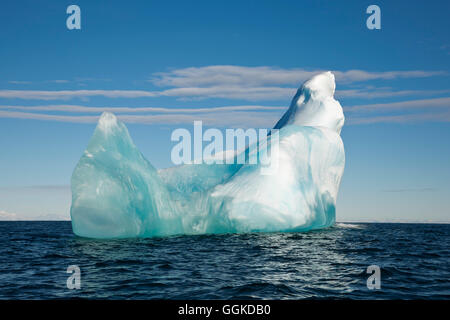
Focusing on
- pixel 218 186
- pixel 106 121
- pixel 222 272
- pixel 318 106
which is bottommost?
pixel 222 272

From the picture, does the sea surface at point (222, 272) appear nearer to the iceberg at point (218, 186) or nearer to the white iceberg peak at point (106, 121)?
the iceberg at point (218, 186)

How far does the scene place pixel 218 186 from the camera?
19.1m

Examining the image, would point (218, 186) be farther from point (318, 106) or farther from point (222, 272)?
point (222, 272)

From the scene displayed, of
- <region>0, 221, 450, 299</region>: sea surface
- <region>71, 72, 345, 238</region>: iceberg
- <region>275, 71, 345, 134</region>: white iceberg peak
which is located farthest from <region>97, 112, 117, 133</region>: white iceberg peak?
<region>275, 71, 345, 134</region>: white iceberg peak

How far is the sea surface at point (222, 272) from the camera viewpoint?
775cm

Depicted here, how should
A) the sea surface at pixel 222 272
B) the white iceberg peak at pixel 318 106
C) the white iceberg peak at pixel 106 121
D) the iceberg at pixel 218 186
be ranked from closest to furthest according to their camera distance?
the sea surface at pixel 222 272
the iceberg at pixel 218 186
the white iceberg peak at pixel 106 121
the white iceberg peak at pixel 318 106

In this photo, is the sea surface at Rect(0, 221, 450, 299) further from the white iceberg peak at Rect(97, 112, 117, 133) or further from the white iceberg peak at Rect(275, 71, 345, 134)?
the white iceberg peak at Rect(275, 71, 345, 134)

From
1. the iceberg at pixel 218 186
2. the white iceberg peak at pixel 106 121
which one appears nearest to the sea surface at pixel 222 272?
the iceberg at pixel 218 186

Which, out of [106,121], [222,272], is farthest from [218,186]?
[222,272]

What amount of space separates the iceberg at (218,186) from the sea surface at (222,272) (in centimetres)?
209

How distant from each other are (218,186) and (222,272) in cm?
963

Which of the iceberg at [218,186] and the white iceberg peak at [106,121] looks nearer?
the iceberg at [218,186]
